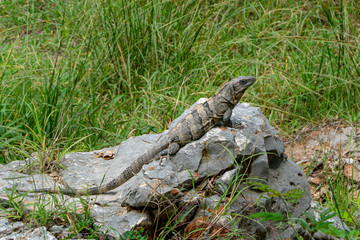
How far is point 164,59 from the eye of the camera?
20.5ft

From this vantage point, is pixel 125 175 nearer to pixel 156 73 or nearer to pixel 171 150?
pixel 171 150

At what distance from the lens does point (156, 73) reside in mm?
6145

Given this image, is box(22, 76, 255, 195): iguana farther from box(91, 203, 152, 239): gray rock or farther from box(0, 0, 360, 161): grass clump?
box(0, 0, 360, 161): grass clump

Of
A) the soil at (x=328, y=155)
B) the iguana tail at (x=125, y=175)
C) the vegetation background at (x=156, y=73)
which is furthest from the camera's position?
the vegetation background at (x=156, y=73)

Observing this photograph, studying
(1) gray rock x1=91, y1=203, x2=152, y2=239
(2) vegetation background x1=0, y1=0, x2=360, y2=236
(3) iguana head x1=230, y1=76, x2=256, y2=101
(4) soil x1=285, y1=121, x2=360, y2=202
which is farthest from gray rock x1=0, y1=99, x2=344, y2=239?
(2) vegetation background x1=0, y1=0, x2=360, y2=236

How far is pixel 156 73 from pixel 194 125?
8.67 feet

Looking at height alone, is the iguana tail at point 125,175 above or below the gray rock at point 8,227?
below

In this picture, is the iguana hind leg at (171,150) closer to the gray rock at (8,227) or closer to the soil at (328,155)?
the gray rock at (8,227)

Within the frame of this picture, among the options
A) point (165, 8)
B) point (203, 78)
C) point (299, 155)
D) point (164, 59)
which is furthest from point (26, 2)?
point (299, 155)

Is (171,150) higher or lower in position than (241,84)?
lower

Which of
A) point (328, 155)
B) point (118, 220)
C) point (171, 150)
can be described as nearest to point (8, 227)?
point (118, 220)

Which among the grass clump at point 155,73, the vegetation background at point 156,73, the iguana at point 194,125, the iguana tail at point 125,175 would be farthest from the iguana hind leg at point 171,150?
the grass clump at point 155,73

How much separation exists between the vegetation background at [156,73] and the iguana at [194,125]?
126cm

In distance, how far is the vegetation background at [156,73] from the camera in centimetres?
525
